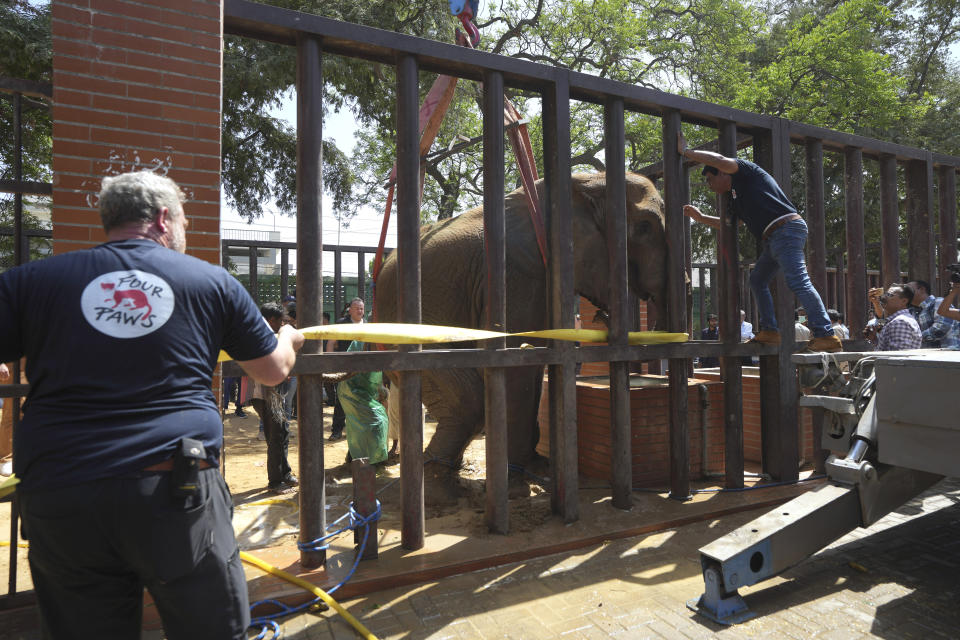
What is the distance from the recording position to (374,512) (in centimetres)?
344

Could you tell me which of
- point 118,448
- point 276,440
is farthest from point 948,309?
point 118,448

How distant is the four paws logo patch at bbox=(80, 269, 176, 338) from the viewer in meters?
1.61

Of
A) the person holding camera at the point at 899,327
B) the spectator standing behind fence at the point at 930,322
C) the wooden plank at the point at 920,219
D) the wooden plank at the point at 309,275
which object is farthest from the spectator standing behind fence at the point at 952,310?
the wooden plank at the point at 309,275

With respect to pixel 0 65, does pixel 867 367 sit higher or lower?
lower

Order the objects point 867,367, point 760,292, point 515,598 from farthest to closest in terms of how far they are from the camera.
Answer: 1. point 760,292
2. point 867,367
3. point 515,598

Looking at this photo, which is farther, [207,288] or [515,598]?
[515,598]

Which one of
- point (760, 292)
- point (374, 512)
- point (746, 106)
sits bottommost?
point (374, 512)

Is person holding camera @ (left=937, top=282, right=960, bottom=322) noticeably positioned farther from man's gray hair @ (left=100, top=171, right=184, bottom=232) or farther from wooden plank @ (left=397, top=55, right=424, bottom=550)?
man's gray hair @ (left=100, top=171, right=184, bottom=232)

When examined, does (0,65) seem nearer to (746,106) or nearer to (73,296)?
(73,296)

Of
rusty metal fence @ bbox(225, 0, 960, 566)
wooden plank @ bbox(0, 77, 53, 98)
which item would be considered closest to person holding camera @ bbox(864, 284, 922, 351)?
rusty metal fence @ bbox(225, 0, 960, 566)

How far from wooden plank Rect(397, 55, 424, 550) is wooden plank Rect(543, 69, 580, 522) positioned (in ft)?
3.54

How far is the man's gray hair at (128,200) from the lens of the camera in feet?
5.93

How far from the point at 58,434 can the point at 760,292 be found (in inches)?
190

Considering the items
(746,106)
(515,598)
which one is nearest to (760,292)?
(515,598)
